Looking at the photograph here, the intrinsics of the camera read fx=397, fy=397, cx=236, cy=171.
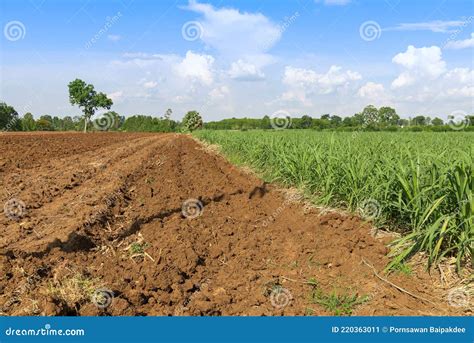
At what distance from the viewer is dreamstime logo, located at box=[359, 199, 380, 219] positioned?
4652 millimetres

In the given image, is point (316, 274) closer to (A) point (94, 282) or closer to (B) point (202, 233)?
(B) point (202, 233)

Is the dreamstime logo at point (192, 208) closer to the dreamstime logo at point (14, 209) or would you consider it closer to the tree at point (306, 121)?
the dreamstime logo at point (14, 209)

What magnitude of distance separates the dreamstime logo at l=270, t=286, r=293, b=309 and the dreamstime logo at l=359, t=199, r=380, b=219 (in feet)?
5.73

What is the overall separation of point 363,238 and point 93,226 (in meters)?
3.28

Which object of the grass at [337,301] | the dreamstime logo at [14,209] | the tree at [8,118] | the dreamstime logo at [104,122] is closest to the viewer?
the grass at [337,301]

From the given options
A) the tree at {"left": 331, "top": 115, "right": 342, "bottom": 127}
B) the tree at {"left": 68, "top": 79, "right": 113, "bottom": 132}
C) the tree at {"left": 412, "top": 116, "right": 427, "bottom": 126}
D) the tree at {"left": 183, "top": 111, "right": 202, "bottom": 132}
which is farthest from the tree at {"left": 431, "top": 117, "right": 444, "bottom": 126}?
the tree at {"left": 68, "top": 79, "right": 113, "bottom": 132}

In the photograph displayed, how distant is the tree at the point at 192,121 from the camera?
232ft

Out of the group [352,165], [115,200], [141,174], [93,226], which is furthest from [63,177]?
[352,165]

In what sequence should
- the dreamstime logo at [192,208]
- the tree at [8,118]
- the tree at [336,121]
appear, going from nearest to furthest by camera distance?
the dreamstime logo at [192,208], the tree at [336,121], the tree at [8,118]

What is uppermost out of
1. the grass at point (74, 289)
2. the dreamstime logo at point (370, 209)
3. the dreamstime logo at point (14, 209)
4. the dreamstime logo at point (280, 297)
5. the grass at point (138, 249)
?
the dreamstime logo at point (370, 209)

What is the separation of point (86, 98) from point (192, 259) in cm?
6318

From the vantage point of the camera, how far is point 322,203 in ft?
19.0

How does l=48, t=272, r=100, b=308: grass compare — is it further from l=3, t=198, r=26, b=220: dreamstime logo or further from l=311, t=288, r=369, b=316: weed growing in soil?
l=3, t=198, r=26, b=220: dreamstime logo

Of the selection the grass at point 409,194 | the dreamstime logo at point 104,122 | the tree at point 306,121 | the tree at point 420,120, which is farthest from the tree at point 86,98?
the grass at point 409,194
